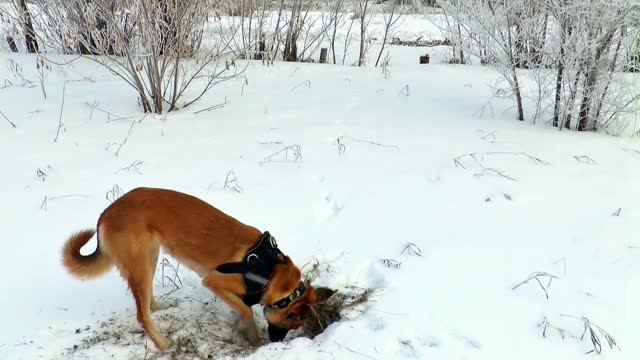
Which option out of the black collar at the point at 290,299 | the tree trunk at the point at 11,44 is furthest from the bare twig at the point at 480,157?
the tree trunk at the point at 11,44

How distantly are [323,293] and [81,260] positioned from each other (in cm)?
133

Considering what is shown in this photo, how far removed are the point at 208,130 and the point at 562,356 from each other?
4.15 m

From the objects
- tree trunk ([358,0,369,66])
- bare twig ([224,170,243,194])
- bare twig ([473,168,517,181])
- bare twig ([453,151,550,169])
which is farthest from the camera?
tree trunk ([358,0,369,66])

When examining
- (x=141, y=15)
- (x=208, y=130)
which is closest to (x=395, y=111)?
(x=208, y=130)

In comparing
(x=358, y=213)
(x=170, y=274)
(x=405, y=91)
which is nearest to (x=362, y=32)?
(x=405, y=91)

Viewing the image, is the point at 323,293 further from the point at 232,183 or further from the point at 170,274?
the point at 232,183

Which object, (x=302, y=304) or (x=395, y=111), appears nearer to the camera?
(x=302, y=304)

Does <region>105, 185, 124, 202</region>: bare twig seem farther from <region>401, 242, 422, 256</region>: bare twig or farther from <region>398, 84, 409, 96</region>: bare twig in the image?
<region>398, 84, 409, 96</region>: bare twig

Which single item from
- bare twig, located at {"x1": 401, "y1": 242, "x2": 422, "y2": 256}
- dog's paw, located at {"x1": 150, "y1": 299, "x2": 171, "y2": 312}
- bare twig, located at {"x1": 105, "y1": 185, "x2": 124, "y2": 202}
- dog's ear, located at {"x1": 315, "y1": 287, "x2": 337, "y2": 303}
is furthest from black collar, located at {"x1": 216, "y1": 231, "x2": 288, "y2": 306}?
bare twig, located at {"x1": 105, "y1": 185, "x2": 124, "y2": 202}

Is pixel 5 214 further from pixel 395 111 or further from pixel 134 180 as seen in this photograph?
pixel 395 111

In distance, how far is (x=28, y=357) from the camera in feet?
8.17

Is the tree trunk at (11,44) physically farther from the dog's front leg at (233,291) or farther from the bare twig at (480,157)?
the dog's front leg at (233,291)

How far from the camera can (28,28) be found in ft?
27.4

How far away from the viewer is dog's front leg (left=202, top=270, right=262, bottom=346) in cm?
276
